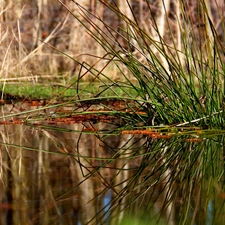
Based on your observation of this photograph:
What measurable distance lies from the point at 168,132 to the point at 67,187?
1.18 meters

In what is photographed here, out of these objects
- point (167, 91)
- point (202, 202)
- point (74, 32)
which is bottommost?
point (202, 202)

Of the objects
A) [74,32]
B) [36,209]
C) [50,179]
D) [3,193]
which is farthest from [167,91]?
[74,32]

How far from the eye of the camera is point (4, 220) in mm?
1498

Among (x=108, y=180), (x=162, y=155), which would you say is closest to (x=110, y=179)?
(x=108, y=180)

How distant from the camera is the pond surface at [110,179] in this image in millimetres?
1547

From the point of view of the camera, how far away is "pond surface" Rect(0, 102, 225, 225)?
5.08 feet

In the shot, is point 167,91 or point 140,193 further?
point 167,91

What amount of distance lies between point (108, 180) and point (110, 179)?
20 mm

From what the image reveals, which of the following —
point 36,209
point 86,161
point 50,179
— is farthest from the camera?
point 86,161

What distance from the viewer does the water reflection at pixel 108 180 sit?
1.55 metres

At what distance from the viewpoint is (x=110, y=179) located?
6.77 feet

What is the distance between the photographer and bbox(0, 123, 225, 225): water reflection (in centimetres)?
155

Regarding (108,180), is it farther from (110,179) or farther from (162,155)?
(162,155)

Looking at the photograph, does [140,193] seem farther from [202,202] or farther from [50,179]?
[50,179]
